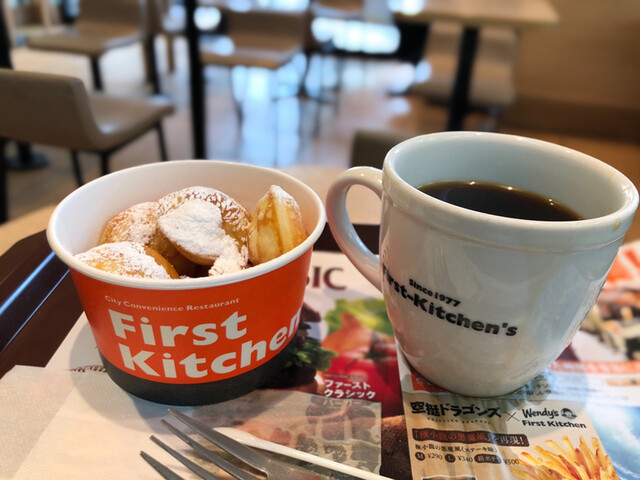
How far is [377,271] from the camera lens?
0.43m

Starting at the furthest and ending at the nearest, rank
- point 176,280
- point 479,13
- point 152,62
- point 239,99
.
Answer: point 152,62
point 239,99
point 479,13
point 176,280

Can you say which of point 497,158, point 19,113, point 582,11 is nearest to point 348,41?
point 582,11

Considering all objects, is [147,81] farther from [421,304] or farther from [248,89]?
[421,304]

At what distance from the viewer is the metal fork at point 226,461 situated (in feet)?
1.04

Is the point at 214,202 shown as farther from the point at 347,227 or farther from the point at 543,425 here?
the point at 543,425

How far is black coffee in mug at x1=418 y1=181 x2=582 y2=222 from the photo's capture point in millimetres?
401

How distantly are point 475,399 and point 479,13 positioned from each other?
149cm

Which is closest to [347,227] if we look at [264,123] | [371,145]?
[371,145]

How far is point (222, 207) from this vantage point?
41 cm

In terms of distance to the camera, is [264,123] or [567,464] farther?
[264,123]

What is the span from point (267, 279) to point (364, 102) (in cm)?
282

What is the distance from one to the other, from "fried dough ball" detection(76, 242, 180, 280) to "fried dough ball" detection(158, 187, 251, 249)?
0.18 feet

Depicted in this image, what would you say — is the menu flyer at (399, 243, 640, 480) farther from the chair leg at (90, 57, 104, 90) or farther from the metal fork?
the chair leg at (90, 57, 104, 90)

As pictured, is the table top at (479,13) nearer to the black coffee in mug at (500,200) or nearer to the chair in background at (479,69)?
the chair in background at (479,69)
